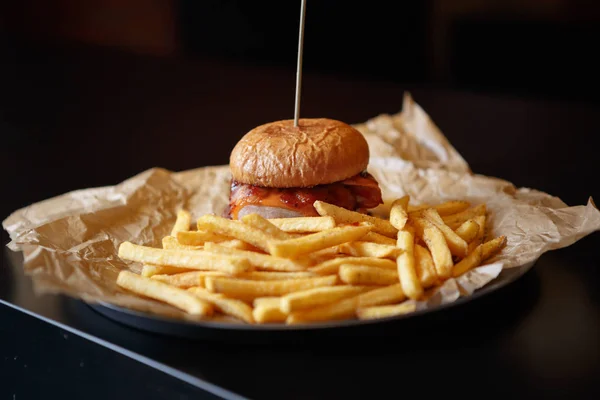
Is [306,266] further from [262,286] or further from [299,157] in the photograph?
[299,157]

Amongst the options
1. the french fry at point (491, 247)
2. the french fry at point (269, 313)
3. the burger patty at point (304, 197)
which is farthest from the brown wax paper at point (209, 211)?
the burger patty at point (304, 197)

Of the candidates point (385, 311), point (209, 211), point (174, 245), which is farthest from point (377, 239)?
point (209, 211)

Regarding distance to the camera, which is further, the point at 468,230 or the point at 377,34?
the point at 377,34

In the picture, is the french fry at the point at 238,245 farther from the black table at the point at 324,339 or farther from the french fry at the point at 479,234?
the french fry at the point at 479,234

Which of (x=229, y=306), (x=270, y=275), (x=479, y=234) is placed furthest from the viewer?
(x=479, y=234)

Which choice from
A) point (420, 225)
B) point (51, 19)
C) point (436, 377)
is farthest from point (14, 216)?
point (51, 19)

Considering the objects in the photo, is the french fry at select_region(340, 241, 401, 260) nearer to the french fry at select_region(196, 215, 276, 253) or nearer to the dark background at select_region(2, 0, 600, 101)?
the french fry at select_region(196, 215, 276, 253)

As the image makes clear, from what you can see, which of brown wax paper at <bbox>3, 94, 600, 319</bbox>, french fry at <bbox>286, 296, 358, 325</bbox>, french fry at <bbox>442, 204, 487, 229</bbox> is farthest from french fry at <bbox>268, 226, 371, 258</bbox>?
french fry at <bbox>442, 204, 487, 229</bbox>
